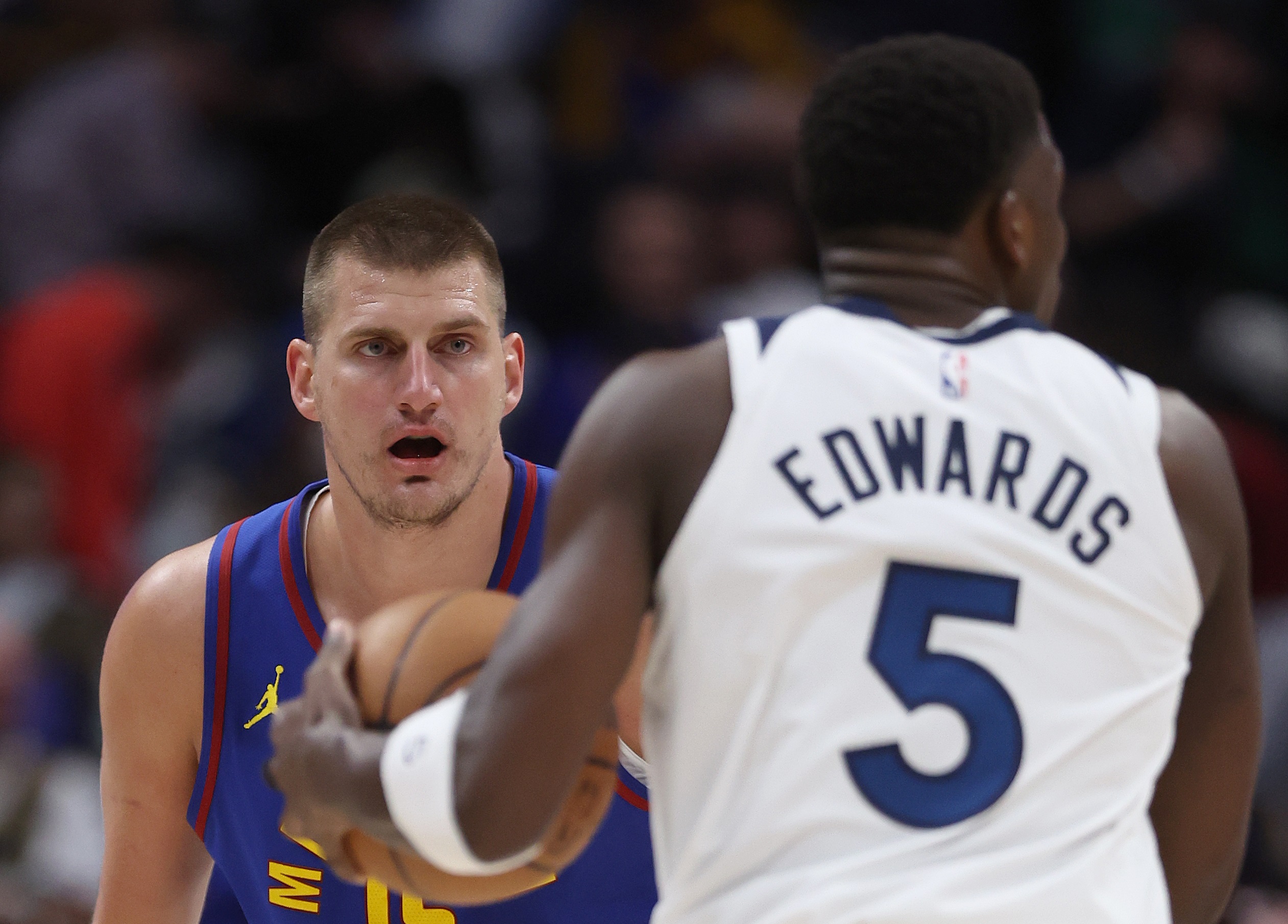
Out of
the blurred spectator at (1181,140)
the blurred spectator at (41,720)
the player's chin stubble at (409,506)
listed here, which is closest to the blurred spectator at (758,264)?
the blurred spectator at (1181,140)

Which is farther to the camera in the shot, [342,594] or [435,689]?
[342,594]

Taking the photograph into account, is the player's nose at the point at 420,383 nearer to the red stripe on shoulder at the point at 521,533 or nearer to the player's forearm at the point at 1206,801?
the red stripe on shoulder at the point at 521,533

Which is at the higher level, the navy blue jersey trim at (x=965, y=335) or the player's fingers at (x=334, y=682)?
the navy blue jersey trim at (x=965, y=335)

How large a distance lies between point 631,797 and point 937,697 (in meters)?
1.49

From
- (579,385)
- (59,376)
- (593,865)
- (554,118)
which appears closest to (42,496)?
(59,376)

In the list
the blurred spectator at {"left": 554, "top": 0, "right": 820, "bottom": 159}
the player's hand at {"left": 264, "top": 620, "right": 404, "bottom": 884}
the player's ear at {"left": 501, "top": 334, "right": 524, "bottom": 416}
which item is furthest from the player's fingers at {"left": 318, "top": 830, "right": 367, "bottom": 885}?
the blurred spectator at {"left": 554, "top": 0, "right": 820, "bottom": 159}

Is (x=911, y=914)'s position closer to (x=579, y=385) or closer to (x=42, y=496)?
(x=579, y=385)

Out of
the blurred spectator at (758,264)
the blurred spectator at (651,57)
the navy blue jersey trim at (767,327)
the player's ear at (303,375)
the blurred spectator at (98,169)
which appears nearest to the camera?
the navy blue jersey trim at (767,327)

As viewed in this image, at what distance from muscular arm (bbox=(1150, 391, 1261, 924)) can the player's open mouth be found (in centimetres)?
178

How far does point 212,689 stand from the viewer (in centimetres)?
370

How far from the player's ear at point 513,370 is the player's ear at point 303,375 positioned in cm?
44

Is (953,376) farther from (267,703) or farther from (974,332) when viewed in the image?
(267,703)

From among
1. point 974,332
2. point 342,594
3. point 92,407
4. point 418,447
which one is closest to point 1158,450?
point 974,332

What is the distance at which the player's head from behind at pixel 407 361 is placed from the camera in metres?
3.66
